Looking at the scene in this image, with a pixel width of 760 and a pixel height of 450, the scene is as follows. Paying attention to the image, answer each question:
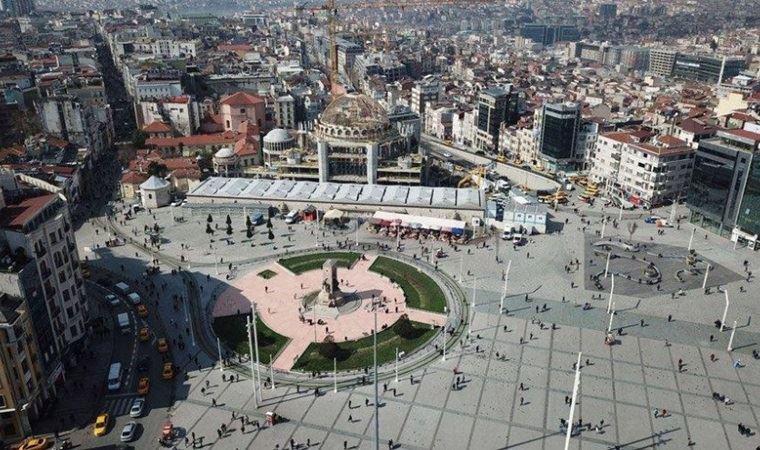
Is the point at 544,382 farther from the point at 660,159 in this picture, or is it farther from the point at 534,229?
the point at 660,159

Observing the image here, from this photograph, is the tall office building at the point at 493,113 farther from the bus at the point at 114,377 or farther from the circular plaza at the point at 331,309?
the bus at the point at 114,377

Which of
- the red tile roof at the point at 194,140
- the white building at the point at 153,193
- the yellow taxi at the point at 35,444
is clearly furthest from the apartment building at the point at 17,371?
the red tile roof at the point at 194,140

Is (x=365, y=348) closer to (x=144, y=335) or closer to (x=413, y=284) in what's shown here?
(x=413, y=284)

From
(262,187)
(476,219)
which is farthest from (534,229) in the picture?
(262,187)

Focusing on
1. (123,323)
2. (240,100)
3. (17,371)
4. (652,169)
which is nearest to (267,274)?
(123,323)

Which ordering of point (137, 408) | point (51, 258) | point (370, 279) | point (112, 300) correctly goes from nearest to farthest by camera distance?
point (137, 408)
point (51, 258)
point (112, 300)
point (370, 279)
